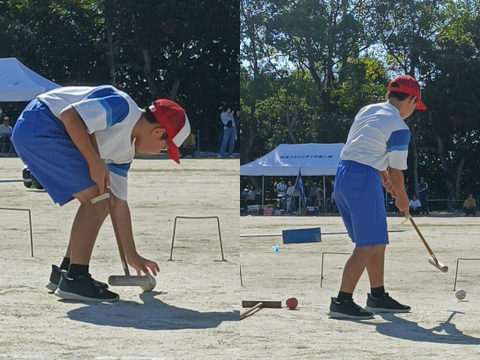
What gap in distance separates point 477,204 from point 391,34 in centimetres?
180

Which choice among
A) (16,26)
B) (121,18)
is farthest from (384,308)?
(16,26)

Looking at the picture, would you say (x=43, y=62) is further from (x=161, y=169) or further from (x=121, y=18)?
(x=121, y=18)

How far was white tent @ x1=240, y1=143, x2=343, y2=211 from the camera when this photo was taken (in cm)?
552

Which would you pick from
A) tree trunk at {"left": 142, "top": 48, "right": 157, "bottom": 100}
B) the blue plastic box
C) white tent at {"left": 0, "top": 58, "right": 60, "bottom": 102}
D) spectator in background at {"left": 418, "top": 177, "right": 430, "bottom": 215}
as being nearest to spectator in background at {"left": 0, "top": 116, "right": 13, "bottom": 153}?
white tent at {"left": 0, "top": 58, "right": 60, "bottom": 102}

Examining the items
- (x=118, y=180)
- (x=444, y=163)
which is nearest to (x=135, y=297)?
(x=118, y=180)

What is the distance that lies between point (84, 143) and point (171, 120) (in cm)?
45

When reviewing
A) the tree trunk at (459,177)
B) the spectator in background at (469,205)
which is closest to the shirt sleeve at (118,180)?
the tree trunk at (459,177)

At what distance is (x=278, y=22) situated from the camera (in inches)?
219

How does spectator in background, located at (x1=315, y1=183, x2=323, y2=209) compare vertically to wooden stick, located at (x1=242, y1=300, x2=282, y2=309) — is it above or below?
above

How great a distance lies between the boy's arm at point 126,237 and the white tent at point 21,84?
312 inches

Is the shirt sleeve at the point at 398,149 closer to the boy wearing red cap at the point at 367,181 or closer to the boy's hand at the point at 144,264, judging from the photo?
the boy wearing red cap at the point at 367,181

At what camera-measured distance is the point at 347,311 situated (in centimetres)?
502

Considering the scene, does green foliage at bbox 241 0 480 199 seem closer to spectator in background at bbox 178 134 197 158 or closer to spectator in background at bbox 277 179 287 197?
spectator in background at bbox 277 179 287 197

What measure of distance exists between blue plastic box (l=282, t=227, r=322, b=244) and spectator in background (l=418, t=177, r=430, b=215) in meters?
0.68
